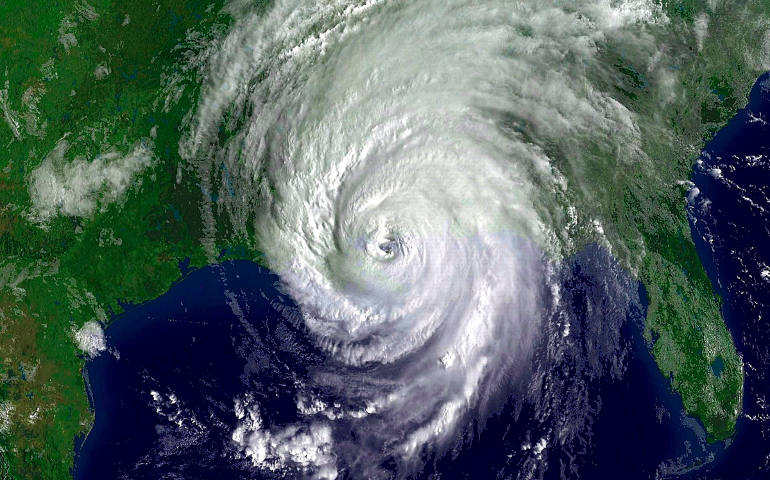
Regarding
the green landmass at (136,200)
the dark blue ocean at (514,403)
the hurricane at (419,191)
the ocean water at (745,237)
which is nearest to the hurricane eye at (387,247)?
the hurricane at (419,191)

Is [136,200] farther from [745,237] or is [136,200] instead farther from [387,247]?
[745,237]

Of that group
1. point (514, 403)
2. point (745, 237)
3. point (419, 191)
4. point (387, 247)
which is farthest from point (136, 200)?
point (745, 237)

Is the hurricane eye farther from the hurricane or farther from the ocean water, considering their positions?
the ocean water

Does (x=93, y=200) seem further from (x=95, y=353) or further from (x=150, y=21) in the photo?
(x=150, y=21)

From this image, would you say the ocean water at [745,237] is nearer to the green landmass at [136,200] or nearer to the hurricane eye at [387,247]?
the green landmass at [136,200]

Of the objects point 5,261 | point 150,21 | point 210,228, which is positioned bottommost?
point 210,228

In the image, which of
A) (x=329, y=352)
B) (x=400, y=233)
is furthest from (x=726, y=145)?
(x=329, y=352)

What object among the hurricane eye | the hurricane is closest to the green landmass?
the hurricane
